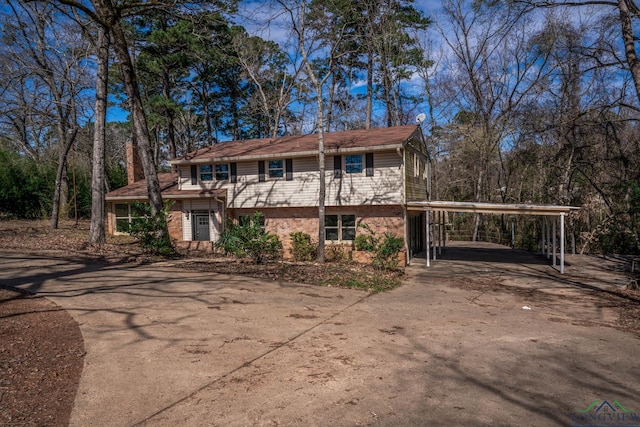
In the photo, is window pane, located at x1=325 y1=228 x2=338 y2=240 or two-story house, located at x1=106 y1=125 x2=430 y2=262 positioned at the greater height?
two-story house, located at x1=106 y1=125 x2=430 y2=262

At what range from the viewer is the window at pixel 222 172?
18.5m

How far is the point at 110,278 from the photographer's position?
9.37m

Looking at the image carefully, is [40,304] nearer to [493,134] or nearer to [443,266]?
[443,266]

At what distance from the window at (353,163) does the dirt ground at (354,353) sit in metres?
6.48

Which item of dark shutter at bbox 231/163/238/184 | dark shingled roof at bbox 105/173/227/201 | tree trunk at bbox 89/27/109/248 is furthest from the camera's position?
dark shutter at bbox 231/163/238/184

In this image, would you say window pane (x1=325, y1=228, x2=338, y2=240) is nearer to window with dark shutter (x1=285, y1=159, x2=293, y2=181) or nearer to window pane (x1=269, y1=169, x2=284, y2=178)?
window with dark shutter (x1=285, y1=159, x2=293, y2=181)

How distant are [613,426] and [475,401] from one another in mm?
1202

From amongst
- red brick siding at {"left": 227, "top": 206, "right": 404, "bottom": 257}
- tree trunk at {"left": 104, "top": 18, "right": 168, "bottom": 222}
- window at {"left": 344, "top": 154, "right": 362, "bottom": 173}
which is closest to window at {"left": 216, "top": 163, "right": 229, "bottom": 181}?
red brick siding at {"left": 227, "top": 206, "right": 404, "bottom": 257}

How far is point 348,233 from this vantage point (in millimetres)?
16578

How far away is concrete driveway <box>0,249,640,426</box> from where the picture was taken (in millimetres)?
3822

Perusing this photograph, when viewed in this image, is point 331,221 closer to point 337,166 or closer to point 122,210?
point 337,166

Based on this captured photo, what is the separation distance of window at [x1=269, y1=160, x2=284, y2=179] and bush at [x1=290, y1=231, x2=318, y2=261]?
2764mm

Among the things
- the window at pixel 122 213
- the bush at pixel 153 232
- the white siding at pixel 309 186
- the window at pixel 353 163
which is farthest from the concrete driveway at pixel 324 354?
the window at pixel 122 213

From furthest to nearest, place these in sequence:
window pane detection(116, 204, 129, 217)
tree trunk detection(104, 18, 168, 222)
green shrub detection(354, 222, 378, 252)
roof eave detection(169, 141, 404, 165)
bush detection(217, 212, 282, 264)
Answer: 1. window pane detection(116, 204, 129, 217)
2. roof eave detection(169, 141, 404, 165)
3. green shrub detection(354, 222, 378, 252)
4. tree trunk detection(104, 18, 168, 222)
5. bush detection(217, 212, 282, 264)
